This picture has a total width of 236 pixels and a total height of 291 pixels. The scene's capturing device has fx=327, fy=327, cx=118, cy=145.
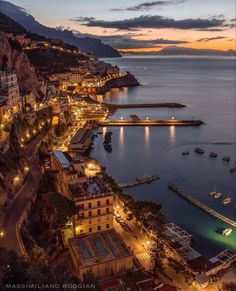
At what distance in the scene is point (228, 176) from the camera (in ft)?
167

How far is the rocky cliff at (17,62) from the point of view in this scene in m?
52.5

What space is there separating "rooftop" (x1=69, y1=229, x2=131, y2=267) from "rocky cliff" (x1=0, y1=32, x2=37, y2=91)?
34.7 metres

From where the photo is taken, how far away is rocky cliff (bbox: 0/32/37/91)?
172 ft

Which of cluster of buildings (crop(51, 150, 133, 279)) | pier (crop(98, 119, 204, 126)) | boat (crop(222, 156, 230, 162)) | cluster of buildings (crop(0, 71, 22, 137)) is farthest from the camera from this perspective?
pier (crop(98, 119, 204, 126))

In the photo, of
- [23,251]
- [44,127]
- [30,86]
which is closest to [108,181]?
[23,251]

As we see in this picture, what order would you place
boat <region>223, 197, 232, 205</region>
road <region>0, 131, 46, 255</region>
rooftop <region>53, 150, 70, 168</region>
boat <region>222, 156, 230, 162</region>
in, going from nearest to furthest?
road <region>0, 131, 46, 255</region> → rooftop <region>53, 150, 70, 168</region> → boat <region>223, 197, 232, 205</region> → boat <region>222, 156, 230, 162</region>

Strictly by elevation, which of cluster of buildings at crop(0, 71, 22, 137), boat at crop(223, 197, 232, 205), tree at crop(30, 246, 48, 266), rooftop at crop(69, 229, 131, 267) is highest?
cluster of buildings at crop(0, 71, 22, 137)

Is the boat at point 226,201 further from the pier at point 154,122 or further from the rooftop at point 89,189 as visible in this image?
the pier at point 154,122

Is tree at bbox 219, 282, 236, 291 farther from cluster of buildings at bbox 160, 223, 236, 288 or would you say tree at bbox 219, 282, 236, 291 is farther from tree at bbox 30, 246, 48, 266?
tree at bbox 30, 246, 48, 266

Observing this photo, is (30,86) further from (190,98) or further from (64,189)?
(190,98)

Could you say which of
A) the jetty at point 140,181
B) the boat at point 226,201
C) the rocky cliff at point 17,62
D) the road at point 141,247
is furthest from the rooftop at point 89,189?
the rocky cliff at point 17,62

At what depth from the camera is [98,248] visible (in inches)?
1024

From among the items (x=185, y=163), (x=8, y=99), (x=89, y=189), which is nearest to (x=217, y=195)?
(x=185, y=163)

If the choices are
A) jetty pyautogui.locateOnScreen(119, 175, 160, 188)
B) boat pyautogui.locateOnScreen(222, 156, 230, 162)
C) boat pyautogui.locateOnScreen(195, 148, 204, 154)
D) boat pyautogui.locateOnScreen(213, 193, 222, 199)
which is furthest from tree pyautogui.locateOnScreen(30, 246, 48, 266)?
boat pyautogui.locateOnScreen(195, 148, 204, 154)
